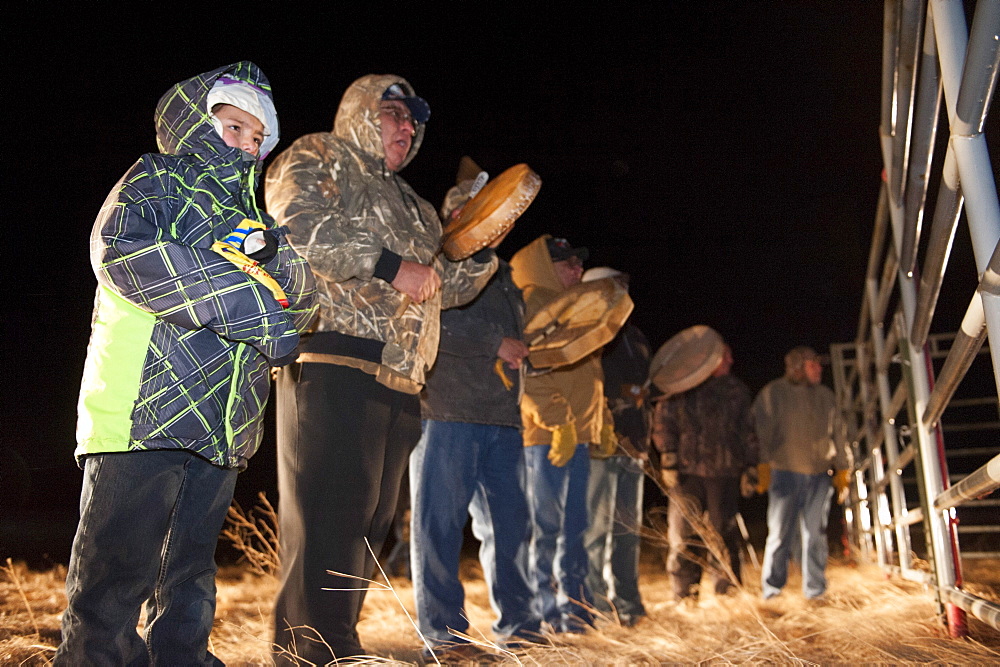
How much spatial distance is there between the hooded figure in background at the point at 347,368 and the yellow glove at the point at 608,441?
219 centimetres

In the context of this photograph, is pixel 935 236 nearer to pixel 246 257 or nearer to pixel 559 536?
pixel 246 257

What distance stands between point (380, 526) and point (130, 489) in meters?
0.99

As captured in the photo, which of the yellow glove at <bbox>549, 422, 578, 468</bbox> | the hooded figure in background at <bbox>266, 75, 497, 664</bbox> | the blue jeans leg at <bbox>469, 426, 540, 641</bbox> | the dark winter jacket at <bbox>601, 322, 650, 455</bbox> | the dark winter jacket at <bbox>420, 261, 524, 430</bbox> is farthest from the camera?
the dark winter jacket at <bbox>601, 322, 650, 455</bbox>

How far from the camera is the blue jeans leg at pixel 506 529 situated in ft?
11.0

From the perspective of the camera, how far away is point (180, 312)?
1.70 m

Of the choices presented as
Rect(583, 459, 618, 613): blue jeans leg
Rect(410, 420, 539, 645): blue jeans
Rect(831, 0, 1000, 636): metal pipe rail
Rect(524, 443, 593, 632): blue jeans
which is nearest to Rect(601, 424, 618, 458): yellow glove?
Rect(583, 459, 618, 613): blue jeans leg

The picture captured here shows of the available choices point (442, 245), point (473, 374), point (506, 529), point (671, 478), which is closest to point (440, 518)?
point (506, 529)

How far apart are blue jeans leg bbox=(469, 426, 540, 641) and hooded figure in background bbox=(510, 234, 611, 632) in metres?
0.26

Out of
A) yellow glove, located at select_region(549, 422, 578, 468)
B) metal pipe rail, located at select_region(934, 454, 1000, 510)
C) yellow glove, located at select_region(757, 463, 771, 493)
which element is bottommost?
yellow glove, located at select_region(757, 463, 771, 493)

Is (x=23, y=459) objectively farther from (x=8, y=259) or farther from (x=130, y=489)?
(x=130, y=489)

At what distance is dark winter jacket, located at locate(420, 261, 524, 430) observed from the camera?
10.5ft

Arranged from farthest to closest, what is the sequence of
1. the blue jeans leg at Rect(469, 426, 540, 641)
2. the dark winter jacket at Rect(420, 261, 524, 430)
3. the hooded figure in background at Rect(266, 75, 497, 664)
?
the blue jeans leg at Rect(469, 426, 540, 641) → the dark winter jacket at Rect(420, 261, 524, 430) → the hooded figure in background at Rect(266, 75, 497, 664)

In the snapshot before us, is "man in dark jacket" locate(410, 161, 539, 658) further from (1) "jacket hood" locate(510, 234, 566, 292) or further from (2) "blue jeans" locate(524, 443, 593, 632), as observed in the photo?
(1) "jacket hood" locate(510, 234, 566, 292)

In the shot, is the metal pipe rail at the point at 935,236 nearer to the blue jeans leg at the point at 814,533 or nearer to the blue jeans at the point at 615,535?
the blue jeans leg at the point at 814,533
